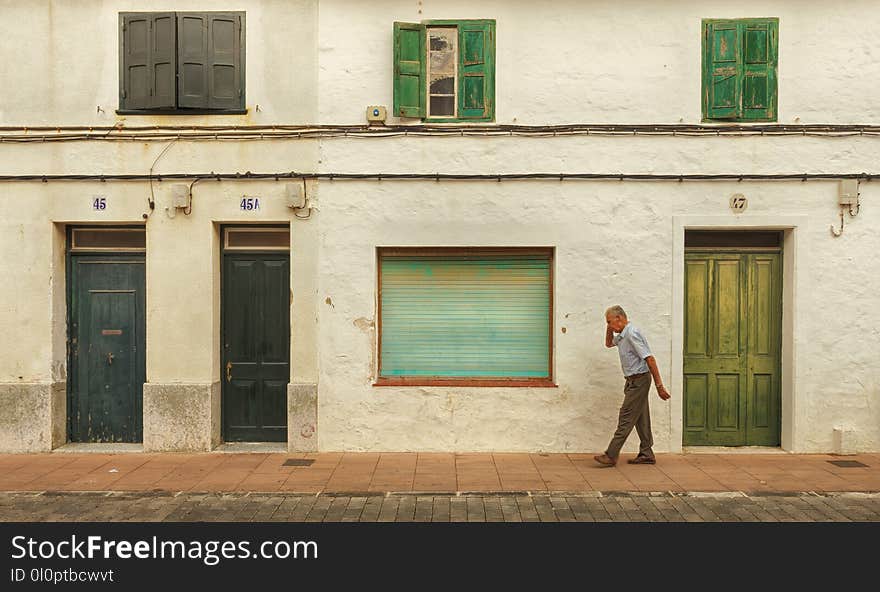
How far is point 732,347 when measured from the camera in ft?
28.9

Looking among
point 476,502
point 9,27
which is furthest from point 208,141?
point 476,502

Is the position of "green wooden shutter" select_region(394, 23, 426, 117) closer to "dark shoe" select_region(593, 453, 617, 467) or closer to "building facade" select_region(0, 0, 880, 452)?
"building facade" select_region(0, 0, 880, 452)

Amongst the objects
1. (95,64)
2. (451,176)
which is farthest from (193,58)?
(451,176)

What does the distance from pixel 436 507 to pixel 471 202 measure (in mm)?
3814

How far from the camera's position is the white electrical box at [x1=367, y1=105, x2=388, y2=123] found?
8.55 m

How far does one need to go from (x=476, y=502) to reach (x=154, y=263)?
507cm

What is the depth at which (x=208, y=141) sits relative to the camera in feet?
28.4

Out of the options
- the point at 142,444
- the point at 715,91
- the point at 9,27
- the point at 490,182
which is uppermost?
the point at 9,27

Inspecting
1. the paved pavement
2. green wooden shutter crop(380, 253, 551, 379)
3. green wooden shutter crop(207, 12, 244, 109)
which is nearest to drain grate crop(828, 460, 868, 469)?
the paved pavement

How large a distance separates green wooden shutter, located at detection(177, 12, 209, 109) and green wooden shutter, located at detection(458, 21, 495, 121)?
10.5 ft

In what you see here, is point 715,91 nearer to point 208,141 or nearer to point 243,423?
point 208,141

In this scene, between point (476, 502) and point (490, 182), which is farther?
point (490, 182)

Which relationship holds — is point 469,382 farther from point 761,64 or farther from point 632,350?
point 761,64

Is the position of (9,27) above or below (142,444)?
above
